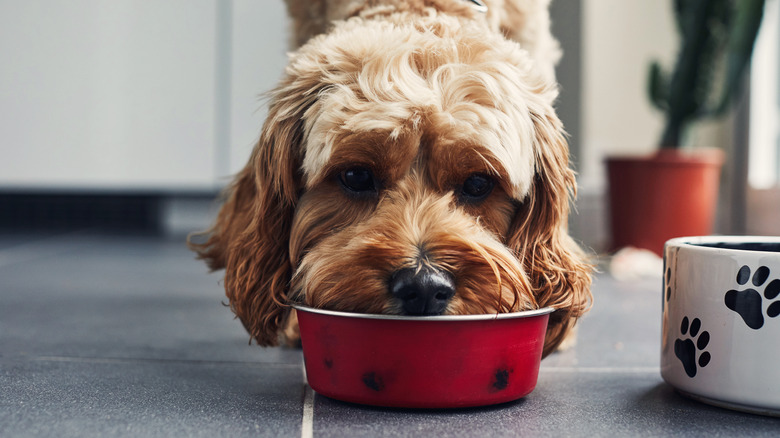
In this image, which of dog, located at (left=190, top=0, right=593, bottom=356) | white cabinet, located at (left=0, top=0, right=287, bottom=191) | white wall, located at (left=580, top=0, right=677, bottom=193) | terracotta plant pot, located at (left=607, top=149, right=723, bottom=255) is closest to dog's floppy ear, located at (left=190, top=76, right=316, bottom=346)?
dog, located at (left=190, top=0, right=593, bottom=356)

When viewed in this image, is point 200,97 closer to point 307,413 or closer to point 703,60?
point 703,60

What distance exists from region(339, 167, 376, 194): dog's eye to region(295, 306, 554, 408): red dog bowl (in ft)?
0.73

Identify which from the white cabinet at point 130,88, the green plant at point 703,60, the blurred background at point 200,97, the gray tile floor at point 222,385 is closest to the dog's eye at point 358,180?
the gray tile floor at point 222,385

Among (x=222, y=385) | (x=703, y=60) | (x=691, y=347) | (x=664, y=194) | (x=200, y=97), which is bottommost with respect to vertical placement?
(x=222, y=385)

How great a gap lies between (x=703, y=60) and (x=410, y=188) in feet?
8.34

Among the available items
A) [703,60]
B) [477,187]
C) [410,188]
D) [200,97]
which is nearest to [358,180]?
[410,188]

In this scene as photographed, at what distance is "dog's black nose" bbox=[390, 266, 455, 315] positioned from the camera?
3.23 feet

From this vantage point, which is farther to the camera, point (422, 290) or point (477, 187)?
point (477, 187)

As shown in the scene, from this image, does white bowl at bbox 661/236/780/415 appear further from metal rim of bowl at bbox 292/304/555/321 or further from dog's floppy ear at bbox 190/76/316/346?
dog's floppy ear at bbox 190/76/316/346

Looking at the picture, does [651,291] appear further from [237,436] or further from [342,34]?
[237,436]

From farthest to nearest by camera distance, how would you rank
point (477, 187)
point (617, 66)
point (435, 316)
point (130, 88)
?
1. point (617, 66)
2. point (130, 88)
3. point (477, 187)
4. point (435, 316)

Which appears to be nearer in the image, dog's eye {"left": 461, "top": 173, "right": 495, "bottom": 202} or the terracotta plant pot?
dog's eye {"left": 461, "top": 173, "right": 495, "bottom": 202}

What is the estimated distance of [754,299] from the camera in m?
1.00

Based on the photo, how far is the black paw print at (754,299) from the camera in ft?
3.24
